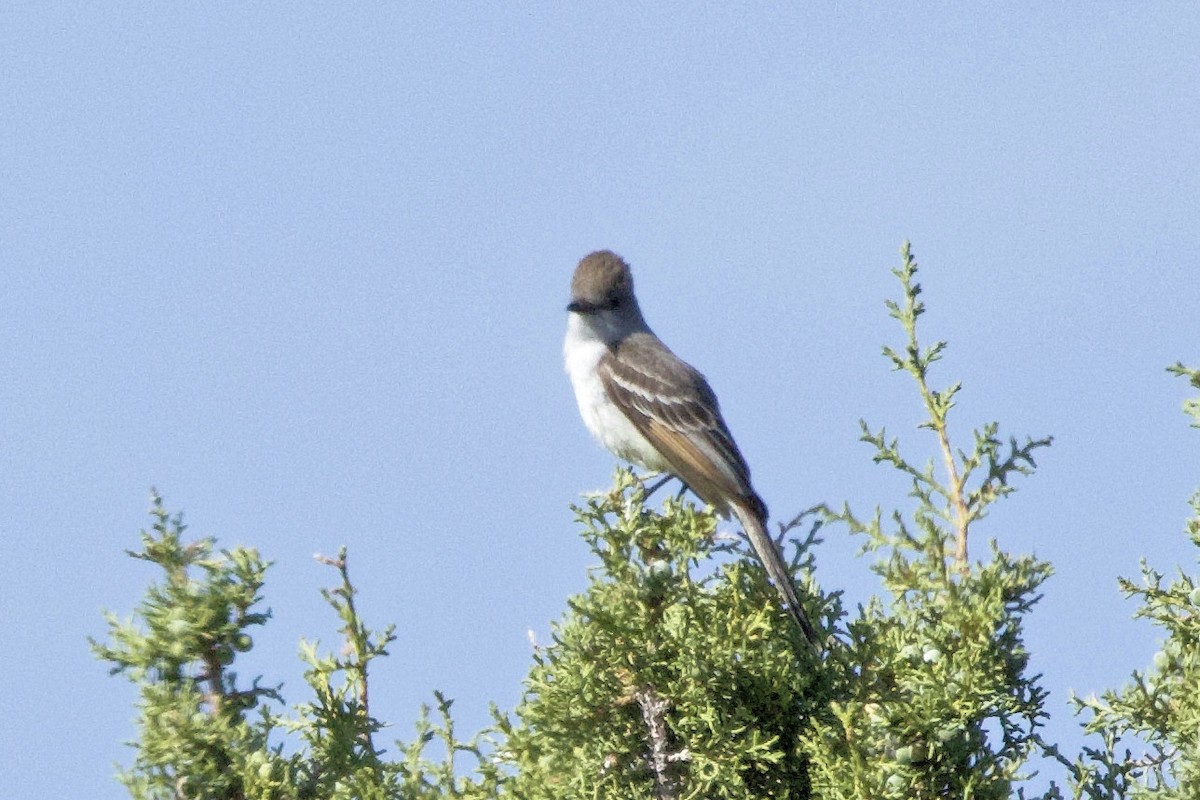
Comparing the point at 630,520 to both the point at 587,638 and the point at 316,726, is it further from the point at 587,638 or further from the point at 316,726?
the point at 316,726

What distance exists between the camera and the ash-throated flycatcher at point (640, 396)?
9039 millimetres

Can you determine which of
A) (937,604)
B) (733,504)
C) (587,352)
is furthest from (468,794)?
(587,352)

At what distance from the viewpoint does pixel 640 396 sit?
10031 millimetres

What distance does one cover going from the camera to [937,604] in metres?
5.48

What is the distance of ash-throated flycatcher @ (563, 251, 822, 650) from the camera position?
904 cm

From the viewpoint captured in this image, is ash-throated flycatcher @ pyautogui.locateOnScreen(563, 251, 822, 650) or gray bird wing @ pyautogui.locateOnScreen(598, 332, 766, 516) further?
ash-throated flycatcher @ pyautogui.locateOnScreen(563, 251, 822, 650)

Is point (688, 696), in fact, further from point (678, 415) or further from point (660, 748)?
point (678, 415)

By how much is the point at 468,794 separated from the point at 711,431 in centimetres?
458

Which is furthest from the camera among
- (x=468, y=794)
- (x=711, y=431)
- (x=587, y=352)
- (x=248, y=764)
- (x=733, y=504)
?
(x=587, y=352)

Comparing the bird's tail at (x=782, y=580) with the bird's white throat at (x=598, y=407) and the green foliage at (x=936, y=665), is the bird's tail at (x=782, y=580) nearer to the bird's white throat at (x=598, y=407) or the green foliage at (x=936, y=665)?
the green foliage at (x=936, y=665)

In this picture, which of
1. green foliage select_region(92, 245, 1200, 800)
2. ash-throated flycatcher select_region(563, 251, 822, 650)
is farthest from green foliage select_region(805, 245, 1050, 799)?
ash-throated flycatcher select_region(563, 251, 822, 650)

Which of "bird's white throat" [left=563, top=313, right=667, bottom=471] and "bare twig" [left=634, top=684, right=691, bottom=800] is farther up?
"bird's white throat" [left=563, top=313, right=667, bottom=471]

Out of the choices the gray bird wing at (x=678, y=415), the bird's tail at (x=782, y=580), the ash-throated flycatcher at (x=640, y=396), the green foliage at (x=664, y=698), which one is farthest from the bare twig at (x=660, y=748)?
the gray bird wing at (x=678, y=415)

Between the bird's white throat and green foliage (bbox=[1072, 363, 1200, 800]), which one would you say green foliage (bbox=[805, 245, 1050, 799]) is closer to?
green foliage (bbox=[1072, 363, 1200, 800])
